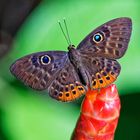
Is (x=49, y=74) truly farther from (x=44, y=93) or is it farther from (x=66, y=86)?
(x=44, y=93)

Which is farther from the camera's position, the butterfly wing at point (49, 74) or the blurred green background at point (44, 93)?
the blurred green background at point (44, 93)

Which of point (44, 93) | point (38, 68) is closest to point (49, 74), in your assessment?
point (38, 68)

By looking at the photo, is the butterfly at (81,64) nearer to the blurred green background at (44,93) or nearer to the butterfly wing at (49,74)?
the butterfly wing at (49,74)

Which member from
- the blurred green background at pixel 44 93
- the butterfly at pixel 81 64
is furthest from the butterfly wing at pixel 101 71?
the blurred green background at pixel 44 93

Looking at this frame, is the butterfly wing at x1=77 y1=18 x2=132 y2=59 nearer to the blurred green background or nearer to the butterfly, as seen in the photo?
the butterfly

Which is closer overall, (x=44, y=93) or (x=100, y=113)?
(x=100, y=113)

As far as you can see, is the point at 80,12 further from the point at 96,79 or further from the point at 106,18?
the point at 96,79

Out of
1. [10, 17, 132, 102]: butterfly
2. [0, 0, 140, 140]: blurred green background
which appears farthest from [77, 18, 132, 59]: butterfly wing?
[0, 0, 140, 140]: blurred green background

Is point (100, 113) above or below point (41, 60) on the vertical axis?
below

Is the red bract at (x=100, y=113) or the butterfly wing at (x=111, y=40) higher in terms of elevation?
the butterfly wing at (x=111, y=40)
